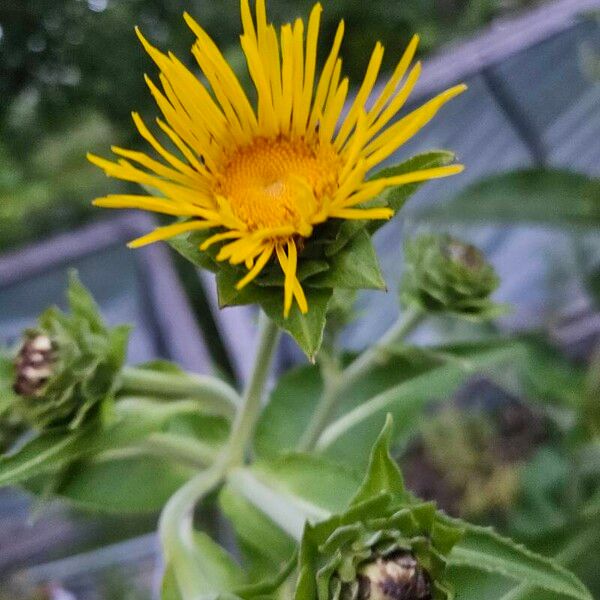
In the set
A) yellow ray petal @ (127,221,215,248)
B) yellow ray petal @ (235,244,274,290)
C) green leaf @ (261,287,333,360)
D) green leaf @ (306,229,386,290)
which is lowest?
green leaf @ (261,287,333,360)

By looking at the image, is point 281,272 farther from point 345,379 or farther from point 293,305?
point 345,379

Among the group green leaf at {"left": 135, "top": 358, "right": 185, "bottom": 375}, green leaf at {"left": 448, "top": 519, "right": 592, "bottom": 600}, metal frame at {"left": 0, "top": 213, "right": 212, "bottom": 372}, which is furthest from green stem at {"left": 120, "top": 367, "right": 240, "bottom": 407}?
metal frame at {"left": 0, "top": 213, "right": 212, "bottom": 372}

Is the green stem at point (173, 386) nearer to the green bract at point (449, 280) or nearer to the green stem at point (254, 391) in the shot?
the green stem at point (254, 391)

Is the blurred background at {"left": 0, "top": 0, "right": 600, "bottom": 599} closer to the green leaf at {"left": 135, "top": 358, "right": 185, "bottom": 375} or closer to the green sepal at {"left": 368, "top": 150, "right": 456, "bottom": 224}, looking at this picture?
the green leaf at {"left": 135, "top": 358, "right": 185, "bottom": 375}

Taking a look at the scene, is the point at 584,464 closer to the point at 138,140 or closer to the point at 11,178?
the point at 138,140

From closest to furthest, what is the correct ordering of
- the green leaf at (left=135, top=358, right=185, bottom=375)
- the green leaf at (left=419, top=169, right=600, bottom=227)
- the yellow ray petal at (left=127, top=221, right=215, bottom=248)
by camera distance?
the yellow ray petal at (left=127, top=221, right=215, bottom=248), the green leaf at (left=135, top=358, right=185, bottom=375), the green leaf at (left=419, top=169, right=600, bottom=227)

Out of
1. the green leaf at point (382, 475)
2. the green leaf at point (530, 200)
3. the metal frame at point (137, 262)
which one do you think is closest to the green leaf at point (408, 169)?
the green leaf at point (382, 475)

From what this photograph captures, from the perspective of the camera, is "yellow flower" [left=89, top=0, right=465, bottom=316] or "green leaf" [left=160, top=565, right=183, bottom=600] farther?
"green leaf" [left=160, top=565, right=183, bottom=600]

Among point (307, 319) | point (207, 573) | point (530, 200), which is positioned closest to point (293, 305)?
point (307, 319)
